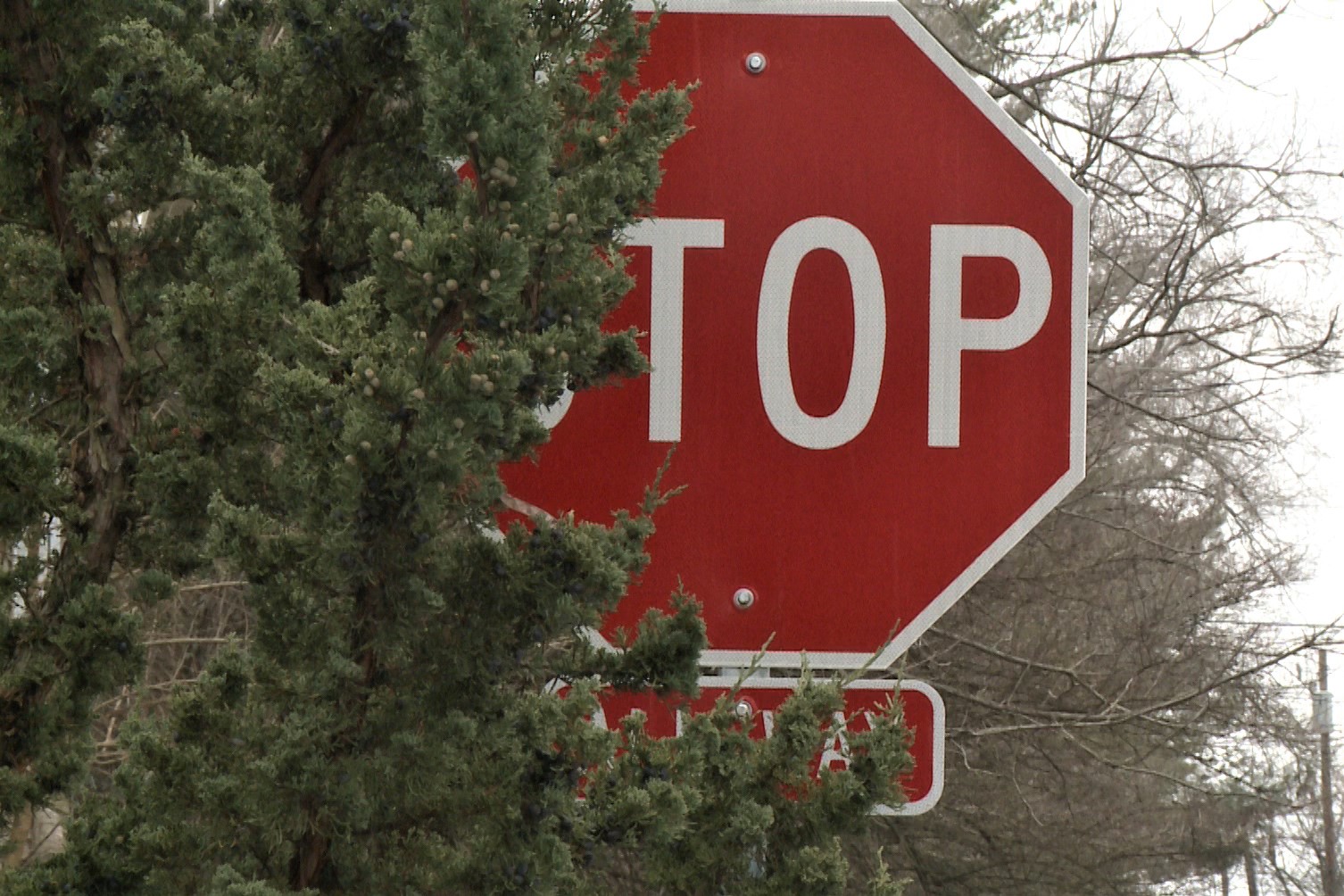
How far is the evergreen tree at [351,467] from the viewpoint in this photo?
159 cm

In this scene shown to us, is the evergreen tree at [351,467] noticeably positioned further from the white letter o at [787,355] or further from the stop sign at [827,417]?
the white letter o at [787,355]

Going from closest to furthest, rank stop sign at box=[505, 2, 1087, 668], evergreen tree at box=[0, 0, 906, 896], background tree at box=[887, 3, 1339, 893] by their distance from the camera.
→ evergreen tree at box=[0, 0, 906, 896] → stop sign at box=[505, 2, 1087, 668] → background tree at box=[887, 3, 1339, 893]

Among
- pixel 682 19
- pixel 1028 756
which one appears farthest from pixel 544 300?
pixel 1028 756

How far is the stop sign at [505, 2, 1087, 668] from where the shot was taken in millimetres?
2018

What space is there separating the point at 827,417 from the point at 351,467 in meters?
0.68

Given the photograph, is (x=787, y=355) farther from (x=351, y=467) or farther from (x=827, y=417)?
(x=351, y=467)

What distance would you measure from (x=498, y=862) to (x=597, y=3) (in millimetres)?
1020

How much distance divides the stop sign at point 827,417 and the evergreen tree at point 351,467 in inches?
4.0

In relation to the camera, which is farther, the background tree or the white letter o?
the background tree

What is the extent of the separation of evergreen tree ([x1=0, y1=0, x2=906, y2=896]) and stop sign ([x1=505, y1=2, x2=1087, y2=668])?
0.33 feet

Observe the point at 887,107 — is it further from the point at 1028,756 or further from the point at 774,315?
the point at 1028,756

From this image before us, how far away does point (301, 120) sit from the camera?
2.14 metres

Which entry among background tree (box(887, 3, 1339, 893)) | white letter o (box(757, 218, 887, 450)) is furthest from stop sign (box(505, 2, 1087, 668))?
background tree (box(887, 3, 1339, 893))

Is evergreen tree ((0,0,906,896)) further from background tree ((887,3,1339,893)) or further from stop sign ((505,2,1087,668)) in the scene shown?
background tree ((887,3,1339,893))
